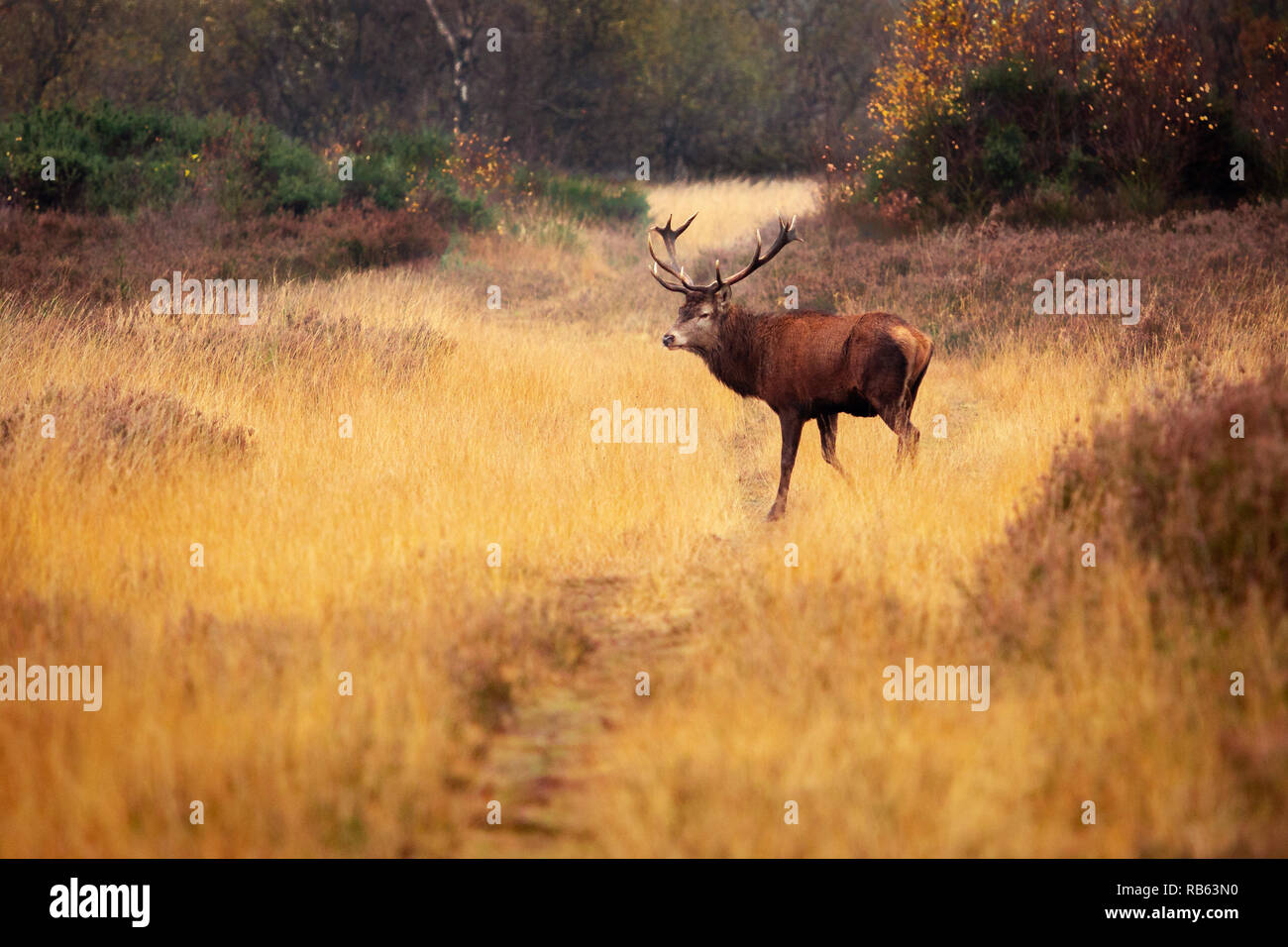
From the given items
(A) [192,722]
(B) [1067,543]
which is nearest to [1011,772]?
(B) [1067,543]

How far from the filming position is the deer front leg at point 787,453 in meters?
7.87

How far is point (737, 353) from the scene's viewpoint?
28.8 ft

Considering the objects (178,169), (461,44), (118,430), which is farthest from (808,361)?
(461,44)

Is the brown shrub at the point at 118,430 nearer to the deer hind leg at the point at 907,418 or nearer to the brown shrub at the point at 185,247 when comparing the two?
the deer hind leg at the point at 907,418

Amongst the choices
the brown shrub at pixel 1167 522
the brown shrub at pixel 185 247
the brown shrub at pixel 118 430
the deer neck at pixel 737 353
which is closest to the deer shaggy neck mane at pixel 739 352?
the deer neck at pixel 737 353

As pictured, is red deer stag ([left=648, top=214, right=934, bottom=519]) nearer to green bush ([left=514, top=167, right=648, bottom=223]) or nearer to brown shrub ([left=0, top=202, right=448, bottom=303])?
brown shrub ([left=0, top=202, right=448, bottom=303])

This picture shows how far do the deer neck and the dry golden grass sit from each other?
2.29ft

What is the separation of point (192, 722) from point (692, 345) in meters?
5.44

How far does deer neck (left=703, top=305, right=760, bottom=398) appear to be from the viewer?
873cm

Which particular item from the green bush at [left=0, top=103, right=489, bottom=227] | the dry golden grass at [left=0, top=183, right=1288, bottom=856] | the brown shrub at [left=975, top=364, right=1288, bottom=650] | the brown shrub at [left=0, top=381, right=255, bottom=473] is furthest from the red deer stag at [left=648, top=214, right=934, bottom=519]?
the green bush at [left=0, top=103, right=489, bottom=227]

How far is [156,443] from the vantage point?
314 inches

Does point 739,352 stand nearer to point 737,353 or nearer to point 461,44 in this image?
point 737,353
